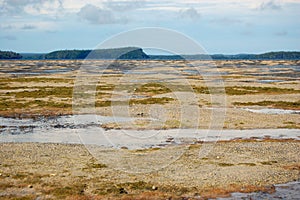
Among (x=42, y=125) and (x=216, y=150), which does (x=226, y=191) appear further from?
(x=42, y=125)

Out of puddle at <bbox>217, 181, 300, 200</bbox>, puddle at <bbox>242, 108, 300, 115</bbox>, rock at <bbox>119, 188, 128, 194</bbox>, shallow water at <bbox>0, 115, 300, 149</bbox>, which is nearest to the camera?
puddle at <bbox>217, 181, 300, 200</bbox>

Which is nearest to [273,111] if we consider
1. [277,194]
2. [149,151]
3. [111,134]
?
[111,134]

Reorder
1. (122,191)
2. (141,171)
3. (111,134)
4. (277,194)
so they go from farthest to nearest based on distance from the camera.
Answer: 1. (111,134)
2. (141,171)
3. (122,191)
4. (277,194)

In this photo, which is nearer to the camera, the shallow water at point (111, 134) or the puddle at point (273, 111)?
the shallow water at point (111, 134)

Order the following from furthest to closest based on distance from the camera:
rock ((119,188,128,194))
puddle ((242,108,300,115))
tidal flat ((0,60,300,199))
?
puddle ((242,108,300,115)), tidal flat ((0,60,300,199)), rock ((119,188,128,194))

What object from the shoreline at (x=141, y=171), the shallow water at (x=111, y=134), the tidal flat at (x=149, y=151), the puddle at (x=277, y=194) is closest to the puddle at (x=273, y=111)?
the tidal flat at (x=149, y=151)

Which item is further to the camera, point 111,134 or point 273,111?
point 273,111

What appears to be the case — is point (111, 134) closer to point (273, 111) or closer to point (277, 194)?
point (277, 194)

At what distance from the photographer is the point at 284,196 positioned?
18.0 meters

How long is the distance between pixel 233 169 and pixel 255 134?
996cm

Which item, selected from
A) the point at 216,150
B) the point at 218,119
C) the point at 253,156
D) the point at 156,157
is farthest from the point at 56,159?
the point at 218,119

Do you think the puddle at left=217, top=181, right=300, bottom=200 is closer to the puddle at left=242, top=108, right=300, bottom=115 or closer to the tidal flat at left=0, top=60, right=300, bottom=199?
the tidal flat at left=0, top=60, right=300, bottom=199

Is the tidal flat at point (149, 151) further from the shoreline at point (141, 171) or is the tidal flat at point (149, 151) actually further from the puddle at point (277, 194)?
the puddle at point (277, 194)

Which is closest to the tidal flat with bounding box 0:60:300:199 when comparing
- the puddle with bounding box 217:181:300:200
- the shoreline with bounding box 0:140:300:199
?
the shoreline with bounding box 0:140:300:199
